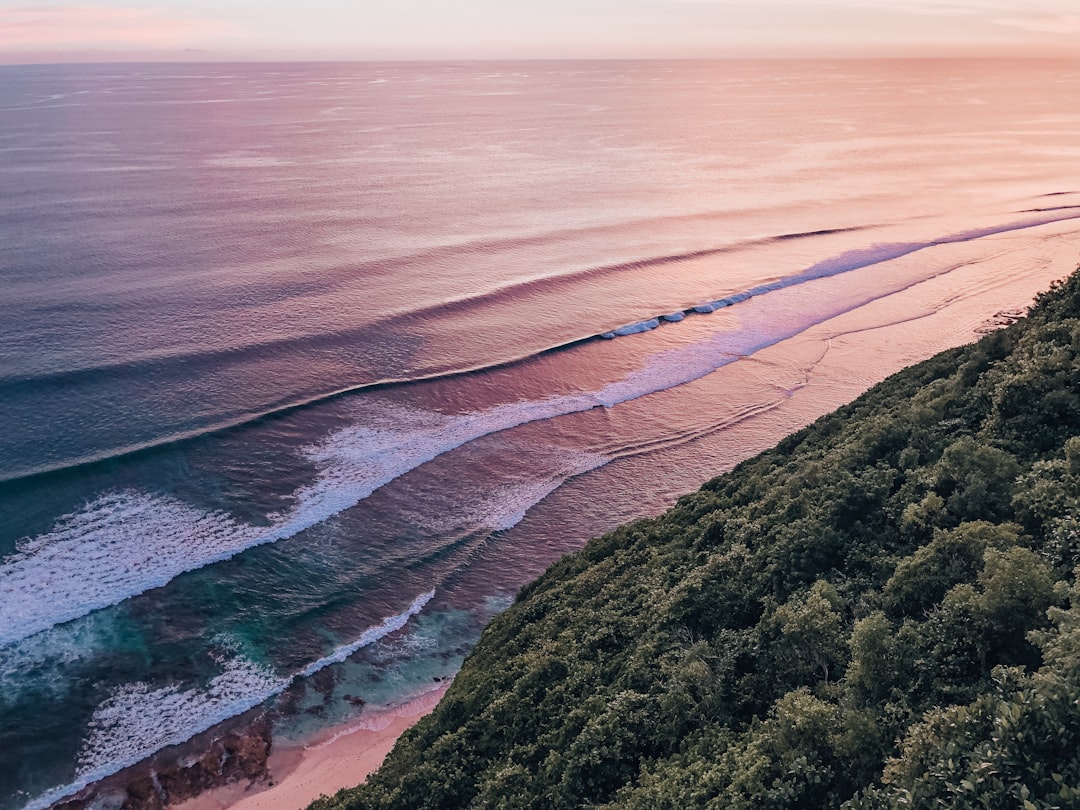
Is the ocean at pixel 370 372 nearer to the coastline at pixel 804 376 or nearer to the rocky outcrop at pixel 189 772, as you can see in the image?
the coastline at pixel 804 376

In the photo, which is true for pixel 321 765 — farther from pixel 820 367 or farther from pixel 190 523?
pixel 820 367

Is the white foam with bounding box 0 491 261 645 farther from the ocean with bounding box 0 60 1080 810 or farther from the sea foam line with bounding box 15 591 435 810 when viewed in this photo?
the sea foam line with bounding box 15 591 435 810

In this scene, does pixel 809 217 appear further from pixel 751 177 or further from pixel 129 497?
pixel 129 497

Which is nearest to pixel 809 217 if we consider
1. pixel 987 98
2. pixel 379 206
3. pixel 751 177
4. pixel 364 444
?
pixel 751 177

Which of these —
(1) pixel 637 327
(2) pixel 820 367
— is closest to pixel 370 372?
(1) pixel 637 327

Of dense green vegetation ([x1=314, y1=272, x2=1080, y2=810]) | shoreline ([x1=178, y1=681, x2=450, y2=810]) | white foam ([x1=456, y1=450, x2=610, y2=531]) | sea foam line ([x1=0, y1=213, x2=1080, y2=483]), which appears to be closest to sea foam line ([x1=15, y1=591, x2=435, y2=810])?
shoreline ([x1=178, y1=681, x2=450, y2=810])

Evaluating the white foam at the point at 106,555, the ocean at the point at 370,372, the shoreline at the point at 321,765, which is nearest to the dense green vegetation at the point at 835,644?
the shoreline at the point at 321,765
